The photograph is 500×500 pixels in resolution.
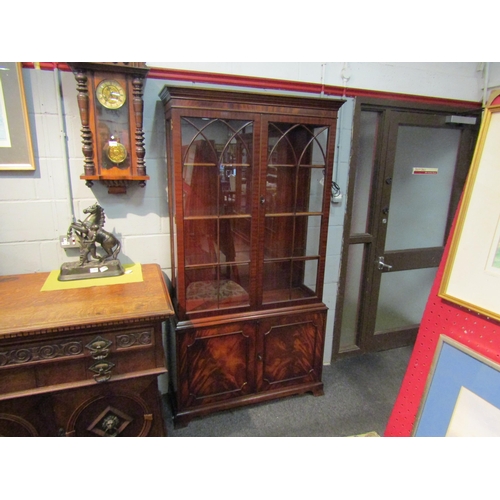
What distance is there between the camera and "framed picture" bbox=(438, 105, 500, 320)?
990mm

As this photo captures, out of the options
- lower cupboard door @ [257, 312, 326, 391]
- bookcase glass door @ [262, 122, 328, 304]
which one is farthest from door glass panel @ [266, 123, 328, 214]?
lower cupboard door @ [257, 312, 326, 391]

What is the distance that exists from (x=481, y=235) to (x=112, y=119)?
175 cm

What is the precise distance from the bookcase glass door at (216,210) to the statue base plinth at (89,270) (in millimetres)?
390

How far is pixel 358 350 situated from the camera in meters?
2.91

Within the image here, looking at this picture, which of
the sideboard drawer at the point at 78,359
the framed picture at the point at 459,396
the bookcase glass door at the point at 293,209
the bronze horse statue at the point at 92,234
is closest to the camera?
the framed picture at the point at 459,396

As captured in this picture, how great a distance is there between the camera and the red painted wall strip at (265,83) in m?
1.89

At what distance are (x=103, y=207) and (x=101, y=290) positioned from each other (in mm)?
577

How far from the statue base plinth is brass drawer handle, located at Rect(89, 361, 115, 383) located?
0.51 meters

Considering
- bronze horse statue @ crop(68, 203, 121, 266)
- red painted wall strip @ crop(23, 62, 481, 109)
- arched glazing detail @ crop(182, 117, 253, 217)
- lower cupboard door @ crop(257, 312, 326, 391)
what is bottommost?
lower cupboard door @ crop(257, 312, 326, 391)

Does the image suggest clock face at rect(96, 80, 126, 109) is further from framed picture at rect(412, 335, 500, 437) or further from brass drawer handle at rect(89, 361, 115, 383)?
framed picture at rect(412, 335, 500, 437)

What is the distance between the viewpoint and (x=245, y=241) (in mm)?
2029

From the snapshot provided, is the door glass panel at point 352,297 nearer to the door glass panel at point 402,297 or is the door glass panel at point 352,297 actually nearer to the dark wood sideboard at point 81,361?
the door glass panel at point 402,297

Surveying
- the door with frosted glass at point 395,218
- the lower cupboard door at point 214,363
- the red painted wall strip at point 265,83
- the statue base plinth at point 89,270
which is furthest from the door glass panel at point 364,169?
the statue base plinth at point 89,270

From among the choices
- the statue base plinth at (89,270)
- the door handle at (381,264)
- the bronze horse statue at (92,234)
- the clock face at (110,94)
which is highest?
the clock face at (110,94)
